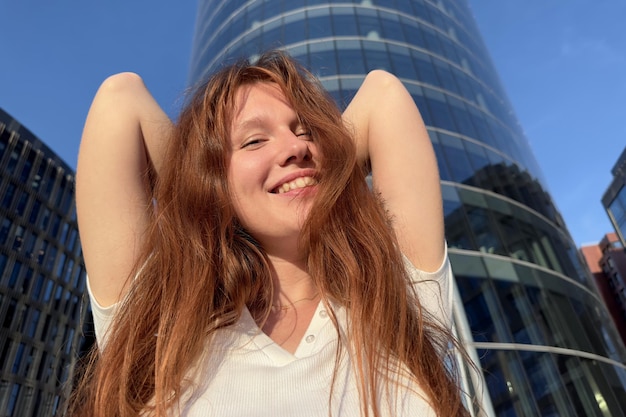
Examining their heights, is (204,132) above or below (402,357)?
above

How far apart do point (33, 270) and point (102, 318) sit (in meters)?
40.0

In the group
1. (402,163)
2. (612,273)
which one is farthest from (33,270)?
(612,273)

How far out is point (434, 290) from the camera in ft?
4.84

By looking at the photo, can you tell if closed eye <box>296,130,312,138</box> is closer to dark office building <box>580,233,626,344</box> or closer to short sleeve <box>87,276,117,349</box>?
short sleeve <box>87,276,117,349</box>

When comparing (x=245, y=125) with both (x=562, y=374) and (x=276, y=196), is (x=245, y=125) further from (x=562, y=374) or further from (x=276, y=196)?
(x=562, y=374)

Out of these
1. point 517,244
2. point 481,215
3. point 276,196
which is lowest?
point 276,196

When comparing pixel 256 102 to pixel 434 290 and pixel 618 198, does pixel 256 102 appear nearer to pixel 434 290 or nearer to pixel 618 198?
pixel 434 290

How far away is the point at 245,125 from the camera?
1506mm

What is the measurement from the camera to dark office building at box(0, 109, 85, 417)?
31.4 m

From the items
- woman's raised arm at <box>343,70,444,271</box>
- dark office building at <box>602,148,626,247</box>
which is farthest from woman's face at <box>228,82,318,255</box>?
dark office building at <box>602,148,626,247</box>

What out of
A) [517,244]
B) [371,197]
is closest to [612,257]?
[517,244]

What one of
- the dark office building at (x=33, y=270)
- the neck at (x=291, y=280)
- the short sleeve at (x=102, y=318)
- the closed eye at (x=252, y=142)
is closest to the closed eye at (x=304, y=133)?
the closed eye at (x=252, y=142)

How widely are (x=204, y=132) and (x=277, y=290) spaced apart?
2.00 feet

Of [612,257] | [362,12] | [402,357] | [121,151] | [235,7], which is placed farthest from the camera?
[612,257]
